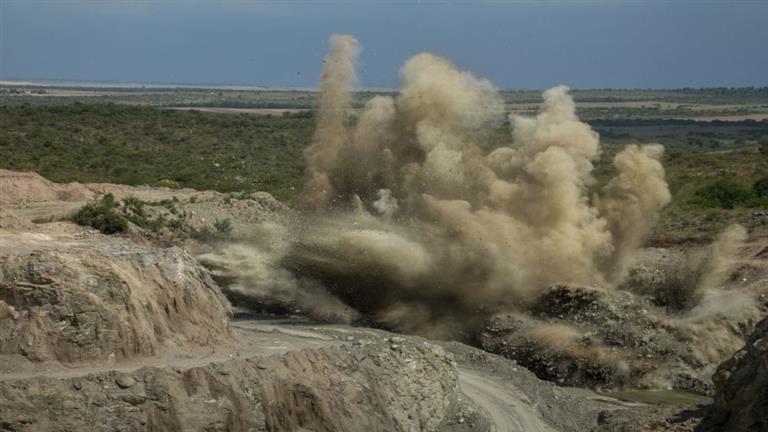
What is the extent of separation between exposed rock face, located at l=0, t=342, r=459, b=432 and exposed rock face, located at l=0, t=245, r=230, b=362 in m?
1.53

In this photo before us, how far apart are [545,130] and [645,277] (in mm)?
6615

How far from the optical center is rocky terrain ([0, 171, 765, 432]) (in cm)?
2439

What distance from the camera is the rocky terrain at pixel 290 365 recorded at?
80.0ft

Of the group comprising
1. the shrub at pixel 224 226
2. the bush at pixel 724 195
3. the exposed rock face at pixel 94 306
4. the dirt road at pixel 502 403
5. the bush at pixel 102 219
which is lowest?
the dirt road at pixel 502 403

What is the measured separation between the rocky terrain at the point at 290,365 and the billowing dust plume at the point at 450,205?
2387 mm

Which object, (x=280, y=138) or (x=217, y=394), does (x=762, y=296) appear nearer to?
(x=217, y=394)

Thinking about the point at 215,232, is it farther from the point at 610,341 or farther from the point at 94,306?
the point at 94,306

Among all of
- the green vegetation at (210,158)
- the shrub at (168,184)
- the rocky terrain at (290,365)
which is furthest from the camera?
the shrub at (168,184)

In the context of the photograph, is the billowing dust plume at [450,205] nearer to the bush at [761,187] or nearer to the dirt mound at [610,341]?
→ the dirt mound at [610,341]

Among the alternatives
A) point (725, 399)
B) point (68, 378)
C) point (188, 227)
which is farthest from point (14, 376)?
point (188, 227)

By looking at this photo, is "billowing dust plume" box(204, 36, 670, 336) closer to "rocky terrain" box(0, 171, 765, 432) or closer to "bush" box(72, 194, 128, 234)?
"rocky terrain" box(0, 171, 765, 432)

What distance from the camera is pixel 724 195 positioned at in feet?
219

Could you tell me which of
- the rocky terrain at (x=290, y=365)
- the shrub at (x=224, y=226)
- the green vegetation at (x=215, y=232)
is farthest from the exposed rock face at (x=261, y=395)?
the shrub at (x=224, y=226)

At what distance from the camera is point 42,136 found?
8675cm
